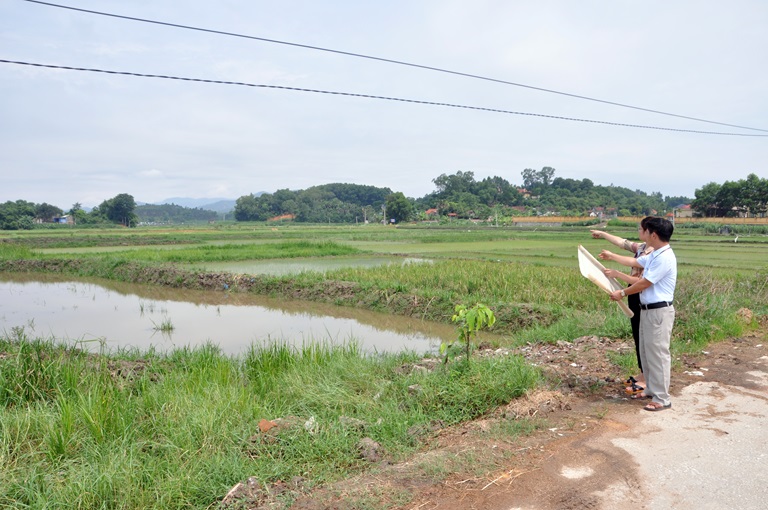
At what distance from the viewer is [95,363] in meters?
6.19

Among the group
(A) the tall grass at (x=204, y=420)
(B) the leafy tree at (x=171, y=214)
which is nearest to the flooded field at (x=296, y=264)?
(A) the tall grass at (x=204, y=420)

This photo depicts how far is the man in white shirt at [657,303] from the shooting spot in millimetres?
4160

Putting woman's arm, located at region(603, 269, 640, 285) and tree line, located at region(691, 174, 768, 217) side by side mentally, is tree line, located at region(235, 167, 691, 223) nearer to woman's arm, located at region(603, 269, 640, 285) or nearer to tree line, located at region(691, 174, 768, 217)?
tree line, located at region(691, 174, 768, 217)

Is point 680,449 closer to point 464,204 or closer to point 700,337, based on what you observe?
point 700,337

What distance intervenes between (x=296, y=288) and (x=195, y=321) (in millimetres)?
3790

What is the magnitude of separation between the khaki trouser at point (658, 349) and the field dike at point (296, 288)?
520cm

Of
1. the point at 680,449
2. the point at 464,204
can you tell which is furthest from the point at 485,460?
Answer: the point at 464,204

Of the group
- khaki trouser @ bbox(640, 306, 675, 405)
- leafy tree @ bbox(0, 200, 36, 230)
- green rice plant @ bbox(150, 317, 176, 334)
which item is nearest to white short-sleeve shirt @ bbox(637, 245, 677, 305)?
khaki trouser @ bbox(640, 306, 675, 405)

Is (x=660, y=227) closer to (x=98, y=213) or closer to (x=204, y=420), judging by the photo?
(x=204, y=420)

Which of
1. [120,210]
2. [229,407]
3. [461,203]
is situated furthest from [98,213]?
[229,407]

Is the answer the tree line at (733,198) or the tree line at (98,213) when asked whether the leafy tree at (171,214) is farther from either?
the tree line at (733,198)

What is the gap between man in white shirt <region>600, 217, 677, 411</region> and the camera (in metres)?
4.16

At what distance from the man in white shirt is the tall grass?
97 centimetres

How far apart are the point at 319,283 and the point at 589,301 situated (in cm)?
707
